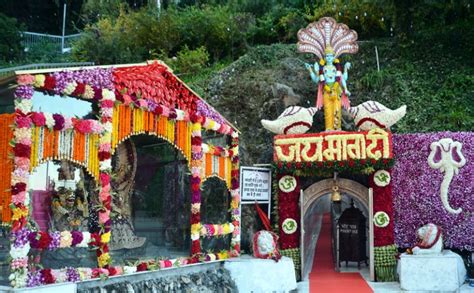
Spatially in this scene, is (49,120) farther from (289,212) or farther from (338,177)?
(338,177)

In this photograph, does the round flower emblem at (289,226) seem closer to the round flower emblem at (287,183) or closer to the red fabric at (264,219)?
the red fabric at (264,219)

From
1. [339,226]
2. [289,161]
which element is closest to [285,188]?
[289,161]

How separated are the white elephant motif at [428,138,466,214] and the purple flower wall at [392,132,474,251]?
11 centimetres

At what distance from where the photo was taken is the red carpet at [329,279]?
11.5 m

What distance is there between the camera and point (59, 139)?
7809mm

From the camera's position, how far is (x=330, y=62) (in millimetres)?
13531

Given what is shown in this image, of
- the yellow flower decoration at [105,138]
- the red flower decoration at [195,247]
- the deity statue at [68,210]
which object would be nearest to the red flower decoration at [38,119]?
the yellow flower decoration at [105,138]

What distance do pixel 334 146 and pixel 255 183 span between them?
220 centimetres

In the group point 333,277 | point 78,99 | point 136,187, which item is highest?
point 78,99

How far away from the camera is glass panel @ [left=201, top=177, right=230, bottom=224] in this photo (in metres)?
11.6

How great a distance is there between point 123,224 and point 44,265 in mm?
2482

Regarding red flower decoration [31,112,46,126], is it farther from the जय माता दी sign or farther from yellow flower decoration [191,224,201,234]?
the जय माता दी sign

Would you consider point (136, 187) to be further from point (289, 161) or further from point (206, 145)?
point (289, 161)

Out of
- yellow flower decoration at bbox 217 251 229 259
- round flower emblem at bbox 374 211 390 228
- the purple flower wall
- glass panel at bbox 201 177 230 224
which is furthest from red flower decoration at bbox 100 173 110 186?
the purple flower wall
